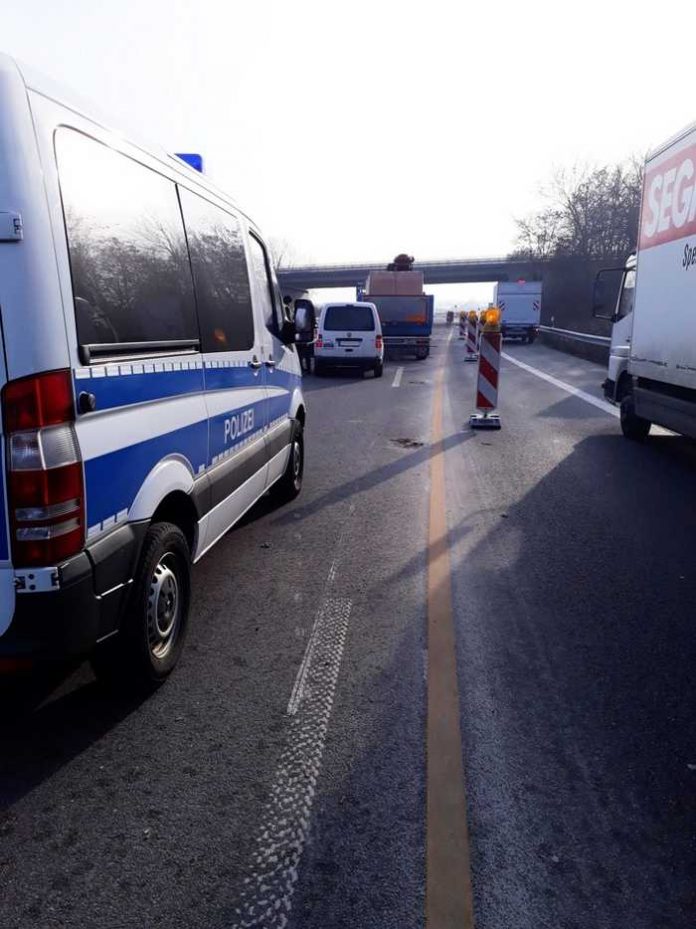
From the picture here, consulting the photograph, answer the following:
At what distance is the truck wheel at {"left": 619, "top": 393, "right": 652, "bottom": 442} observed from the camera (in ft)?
32.4

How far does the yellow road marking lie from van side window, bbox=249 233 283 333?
2.38 meters

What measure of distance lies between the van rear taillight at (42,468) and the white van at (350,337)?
17440mm

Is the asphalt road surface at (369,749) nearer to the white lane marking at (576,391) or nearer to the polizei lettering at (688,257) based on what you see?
the polizei lettering at (688,257)

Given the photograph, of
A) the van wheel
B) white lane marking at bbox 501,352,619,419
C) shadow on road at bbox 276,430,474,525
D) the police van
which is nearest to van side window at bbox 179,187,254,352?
the police van

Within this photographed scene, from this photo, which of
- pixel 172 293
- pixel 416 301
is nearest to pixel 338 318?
pixel 416 301

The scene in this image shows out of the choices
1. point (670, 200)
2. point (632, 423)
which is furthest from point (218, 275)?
point (632, 423)

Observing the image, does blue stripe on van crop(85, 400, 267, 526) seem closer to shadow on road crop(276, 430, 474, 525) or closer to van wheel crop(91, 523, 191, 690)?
van wheel crop(91, 523, 191, 690)

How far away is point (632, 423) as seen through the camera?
1002cm

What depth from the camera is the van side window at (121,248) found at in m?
2.73

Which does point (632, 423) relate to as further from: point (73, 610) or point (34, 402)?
point (34, 402)

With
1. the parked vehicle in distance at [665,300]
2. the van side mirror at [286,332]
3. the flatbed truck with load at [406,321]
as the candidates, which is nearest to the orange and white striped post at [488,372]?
the parked vehicle in distance at [665,300]

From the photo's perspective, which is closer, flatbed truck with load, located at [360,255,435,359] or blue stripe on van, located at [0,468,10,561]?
blue stripe on van, located at [0,468,10,561]

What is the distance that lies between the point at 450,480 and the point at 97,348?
5.44 m

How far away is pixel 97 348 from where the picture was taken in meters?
2.79
